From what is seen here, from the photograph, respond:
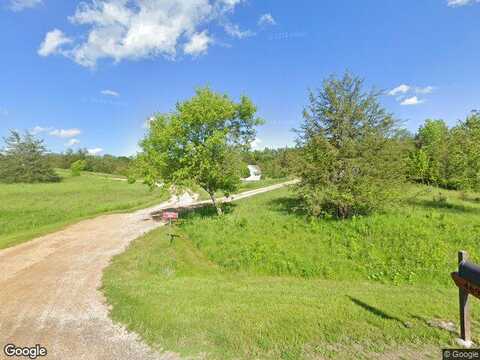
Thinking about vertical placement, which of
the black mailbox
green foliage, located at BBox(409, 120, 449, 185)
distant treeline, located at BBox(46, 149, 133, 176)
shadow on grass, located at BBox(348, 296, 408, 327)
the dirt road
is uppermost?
distant treeline, located at BBox(46, 149, 133, 176)

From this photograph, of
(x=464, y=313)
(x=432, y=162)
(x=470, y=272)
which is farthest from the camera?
(x=432, y=162)

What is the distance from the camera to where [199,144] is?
44.8ft

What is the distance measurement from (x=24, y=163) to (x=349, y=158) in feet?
201

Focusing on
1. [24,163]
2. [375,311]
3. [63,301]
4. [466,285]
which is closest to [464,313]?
[466,285]

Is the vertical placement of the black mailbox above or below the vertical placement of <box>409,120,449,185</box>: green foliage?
below

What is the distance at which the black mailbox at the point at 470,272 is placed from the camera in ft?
11.3

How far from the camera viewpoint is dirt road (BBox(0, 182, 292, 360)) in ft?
13.6

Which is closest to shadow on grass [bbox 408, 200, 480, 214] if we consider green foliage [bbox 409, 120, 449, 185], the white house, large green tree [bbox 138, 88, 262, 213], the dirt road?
green foliage [bbox 409, 120, 449, 185]

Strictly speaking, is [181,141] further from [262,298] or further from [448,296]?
[448,296]

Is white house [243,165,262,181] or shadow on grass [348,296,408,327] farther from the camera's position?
white house [243,165,262,181]

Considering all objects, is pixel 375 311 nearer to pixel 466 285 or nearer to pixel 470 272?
pixel 466 285

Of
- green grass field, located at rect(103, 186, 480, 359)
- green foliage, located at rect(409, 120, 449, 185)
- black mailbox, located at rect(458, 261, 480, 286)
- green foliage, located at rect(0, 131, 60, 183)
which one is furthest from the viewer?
green foliage, located at rect(0, 131, 60, 183)

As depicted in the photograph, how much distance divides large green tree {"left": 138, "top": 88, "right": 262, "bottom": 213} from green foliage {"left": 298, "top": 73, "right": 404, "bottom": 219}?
13.6ft

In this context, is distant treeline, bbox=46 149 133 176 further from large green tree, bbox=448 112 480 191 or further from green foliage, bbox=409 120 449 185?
large green tree, bbox=448 112 480 191
